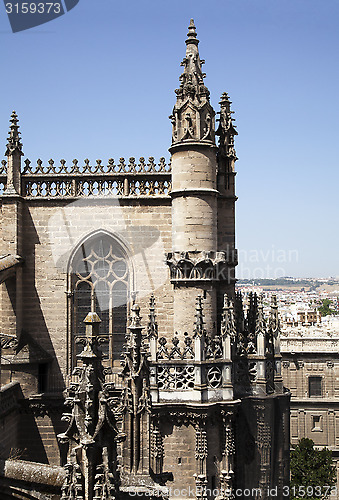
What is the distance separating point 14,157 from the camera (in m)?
18.1

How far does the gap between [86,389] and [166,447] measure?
9.03 m

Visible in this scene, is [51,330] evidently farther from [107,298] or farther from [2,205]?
[2,205]

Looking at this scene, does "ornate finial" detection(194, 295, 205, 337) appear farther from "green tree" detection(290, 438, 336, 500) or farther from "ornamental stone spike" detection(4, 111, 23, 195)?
"green tree" detection(290, 438, 336, 500)

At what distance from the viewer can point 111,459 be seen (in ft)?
21.7

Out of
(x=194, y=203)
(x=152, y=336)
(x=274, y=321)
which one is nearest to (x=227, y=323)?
(x=152, y=336)

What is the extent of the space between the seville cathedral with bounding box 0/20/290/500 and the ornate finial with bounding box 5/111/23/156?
35mm

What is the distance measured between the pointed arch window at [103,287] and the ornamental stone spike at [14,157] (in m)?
2.58

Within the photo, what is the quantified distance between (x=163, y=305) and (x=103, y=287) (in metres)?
1.93

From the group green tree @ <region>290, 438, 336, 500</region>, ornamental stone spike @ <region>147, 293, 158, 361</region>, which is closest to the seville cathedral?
ornamental stone spike @ <region>147, 293, 158, 361</region>

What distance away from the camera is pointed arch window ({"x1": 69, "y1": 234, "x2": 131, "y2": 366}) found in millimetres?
18000

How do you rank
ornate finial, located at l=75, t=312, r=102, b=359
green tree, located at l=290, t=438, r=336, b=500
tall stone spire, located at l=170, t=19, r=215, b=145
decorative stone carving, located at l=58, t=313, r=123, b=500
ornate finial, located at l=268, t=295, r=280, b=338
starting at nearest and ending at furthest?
1. decorative stone carving, located at l=58, t=313, r=123, b=500
2. ornate finial, located at l=75, t=312, r=102, b=359
3. tall stone spire, located at l=170, t=19, r=215, b=145
4. ornate finial, located at l=268, t=295, r=280, b=338
5. green tree, located at l=290, t=438, r=336, b=500

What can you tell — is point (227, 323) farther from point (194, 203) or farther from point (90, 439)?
point (90, 439)

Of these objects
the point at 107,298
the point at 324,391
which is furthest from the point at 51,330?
the point at 324,391

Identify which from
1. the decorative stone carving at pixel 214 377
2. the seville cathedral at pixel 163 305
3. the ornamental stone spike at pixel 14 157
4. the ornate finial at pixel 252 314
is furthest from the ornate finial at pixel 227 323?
the ornamental stone spike at pixel 14 157
